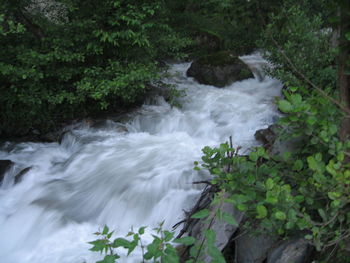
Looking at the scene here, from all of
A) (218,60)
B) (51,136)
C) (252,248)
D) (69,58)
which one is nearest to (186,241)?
(252,248)

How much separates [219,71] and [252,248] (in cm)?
741

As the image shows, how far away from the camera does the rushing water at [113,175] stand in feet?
13.8

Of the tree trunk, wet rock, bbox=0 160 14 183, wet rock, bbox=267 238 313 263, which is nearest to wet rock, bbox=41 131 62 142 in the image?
wet rock, bbox=0 160 14 183

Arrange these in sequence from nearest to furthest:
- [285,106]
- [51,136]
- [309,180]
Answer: [285,106] → [309,180] → [51,136]

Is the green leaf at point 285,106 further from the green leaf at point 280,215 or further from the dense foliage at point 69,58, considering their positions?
the dense foliage at point 69,58

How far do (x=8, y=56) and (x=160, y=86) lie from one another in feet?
11.7

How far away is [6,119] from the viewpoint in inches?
257

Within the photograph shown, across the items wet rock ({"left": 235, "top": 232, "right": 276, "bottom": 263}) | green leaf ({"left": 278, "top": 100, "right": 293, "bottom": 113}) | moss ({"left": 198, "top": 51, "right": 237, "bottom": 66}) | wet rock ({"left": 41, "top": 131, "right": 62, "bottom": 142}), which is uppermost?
green leaf ({"left": 278, "top": 100, "right": 293, "bottom": 113})

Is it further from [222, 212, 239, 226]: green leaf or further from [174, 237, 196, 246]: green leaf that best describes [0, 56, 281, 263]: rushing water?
[222, 212, 239, 226]: green leaf

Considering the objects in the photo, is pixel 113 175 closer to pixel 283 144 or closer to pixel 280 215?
pixel 283 144

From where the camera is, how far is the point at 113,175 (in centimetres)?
524

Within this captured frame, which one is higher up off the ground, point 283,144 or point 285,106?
point 285,106

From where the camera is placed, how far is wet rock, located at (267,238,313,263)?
2357 mm

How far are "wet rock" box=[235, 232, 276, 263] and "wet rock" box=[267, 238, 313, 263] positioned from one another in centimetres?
18
